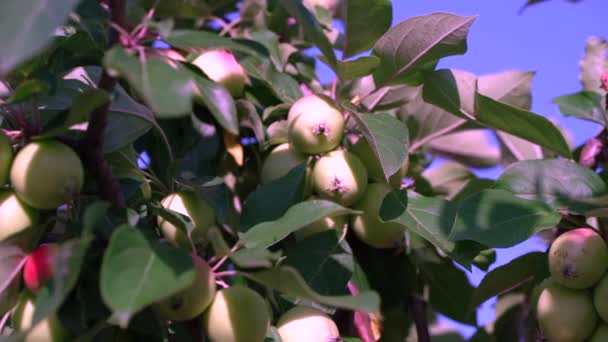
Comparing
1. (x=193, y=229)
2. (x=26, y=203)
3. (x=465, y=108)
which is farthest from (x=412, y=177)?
(x=26, y=203)

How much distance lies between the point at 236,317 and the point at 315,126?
0.40 metres

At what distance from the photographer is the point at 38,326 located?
2.94 ft

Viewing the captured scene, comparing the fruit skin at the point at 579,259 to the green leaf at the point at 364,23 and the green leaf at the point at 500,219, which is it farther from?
the green leaf at the point at 364,23

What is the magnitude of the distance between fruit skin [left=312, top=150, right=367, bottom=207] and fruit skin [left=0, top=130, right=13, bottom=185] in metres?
0.47

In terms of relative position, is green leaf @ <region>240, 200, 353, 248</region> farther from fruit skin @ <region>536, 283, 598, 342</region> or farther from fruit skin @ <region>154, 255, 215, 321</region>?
fruit skin @ <region>536, 283, 598, 342</region>

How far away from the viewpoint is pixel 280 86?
4.63 ft

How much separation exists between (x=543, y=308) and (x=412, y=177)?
518mm

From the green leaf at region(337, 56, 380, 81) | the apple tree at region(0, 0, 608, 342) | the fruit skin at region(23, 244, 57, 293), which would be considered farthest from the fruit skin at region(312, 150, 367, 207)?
the fruit skin at region(23, 244, 57, 293)

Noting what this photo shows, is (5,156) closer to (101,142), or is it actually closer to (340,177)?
(101,142)

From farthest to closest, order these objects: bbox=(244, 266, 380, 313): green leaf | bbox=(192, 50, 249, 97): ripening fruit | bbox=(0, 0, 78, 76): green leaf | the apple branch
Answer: bbox=(192, 50, 249, 97): ripening fruit, the apple branch, bbox=(244, 266, 380, 313): green leaf, bbox=(0, 0, 78, 76): green leaf

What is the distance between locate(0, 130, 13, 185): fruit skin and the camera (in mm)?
926

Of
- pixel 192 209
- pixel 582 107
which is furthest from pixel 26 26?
pixel 582 107

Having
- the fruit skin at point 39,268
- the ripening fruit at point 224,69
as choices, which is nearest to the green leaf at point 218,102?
the fruit skin at point 39,268

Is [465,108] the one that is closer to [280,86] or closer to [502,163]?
[280,86]
